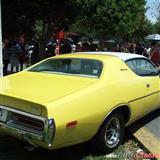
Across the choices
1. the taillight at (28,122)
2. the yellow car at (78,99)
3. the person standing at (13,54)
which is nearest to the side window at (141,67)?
the yellow car at (78,99)

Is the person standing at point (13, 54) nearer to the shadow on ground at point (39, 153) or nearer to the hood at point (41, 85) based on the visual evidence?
the hood at point (41, 85)

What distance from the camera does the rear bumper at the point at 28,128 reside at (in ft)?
14.4

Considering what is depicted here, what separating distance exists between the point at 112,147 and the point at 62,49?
11675mm

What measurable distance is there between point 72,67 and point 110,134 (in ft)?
4.25

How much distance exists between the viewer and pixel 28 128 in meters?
4.70

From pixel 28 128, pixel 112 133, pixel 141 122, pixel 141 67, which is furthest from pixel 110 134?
pixel 141 67

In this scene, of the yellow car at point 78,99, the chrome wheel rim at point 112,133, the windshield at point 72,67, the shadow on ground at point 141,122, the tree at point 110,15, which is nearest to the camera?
the yellow car at point 78,99

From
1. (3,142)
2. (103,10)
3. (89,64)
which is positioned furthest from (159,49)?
(3,142)

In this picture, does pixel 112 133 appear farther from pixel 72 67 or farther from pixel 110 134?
pixel 72 67

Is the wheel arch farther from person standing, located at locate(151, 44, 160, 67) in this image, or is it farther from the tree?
the tree

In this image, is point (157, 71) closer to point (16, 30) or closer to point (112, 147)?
point (112, 147)

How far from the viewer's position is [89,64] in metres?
5.97

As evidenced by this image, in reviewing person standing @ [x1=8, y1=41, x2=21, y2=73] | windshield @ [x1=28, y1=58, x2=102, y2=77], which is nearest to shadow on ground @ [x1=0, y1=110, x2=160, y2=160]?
windshield @ [x1=28, y1=58, x2=102, y2=77]

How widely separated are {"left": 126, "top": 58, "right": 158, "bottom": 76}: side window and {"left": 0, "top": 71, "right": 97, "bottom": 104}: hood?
1123 mm
